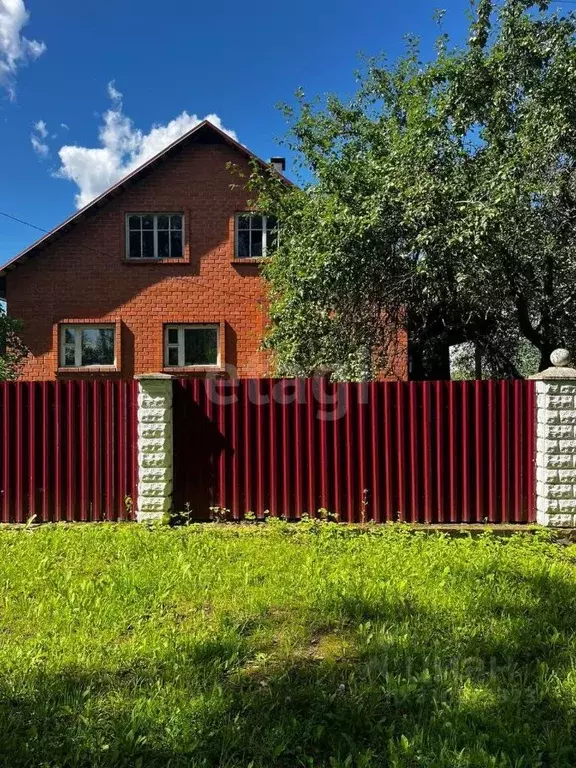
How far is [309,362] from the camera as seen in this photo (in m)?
10.2

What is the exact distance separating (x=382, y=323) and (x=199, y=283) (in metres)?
5.85

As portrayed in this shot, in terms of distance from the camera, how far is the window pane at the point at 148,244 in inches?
549

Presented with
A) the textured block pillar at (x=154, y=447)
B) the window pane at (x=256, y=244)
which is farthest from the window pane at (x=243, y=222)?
the textured block pillar at (x=154, y=447)

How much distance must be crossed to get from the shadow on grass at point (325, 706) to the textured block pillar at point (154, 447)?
8.71 ft

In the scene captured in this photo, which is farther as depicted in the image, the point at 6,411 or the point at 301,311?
the point at 301,311

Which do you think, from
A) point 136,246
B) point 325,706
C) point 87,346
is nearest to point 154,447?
point 325,706

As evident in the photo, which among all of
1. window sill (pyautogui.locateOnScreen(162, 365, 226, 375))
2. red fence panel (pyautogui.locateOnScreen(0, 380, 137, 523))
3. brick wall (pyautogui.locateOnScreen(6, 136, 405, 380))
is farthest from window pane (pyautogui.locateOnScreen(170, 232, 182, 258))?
red fence panel (pyautogui.locateOnScreen(0, 380, 137, 523))

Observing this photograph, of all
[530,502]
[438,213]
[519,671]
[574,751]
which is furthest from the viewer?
[438,213]

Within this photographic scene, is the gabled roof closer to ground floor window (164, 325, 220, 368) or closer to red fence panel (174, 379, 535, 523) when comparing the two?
ground floor window (164, 325, 220, 368)

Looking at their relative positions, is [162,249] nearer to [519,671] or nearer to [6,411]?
[6,411]

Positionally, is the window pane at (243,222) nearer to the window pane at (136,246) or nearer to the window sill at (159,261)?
the window sill at (159,261)

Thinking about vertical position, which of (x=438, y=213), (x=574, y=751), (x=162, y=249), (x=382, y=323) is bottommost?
(x=574, y=751)

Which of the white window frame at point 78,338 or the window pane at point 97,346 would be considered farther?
the window pane at point 97,346

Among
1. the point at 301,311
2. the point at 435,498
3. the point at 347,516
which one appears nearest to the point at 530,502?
the point at 435,498
